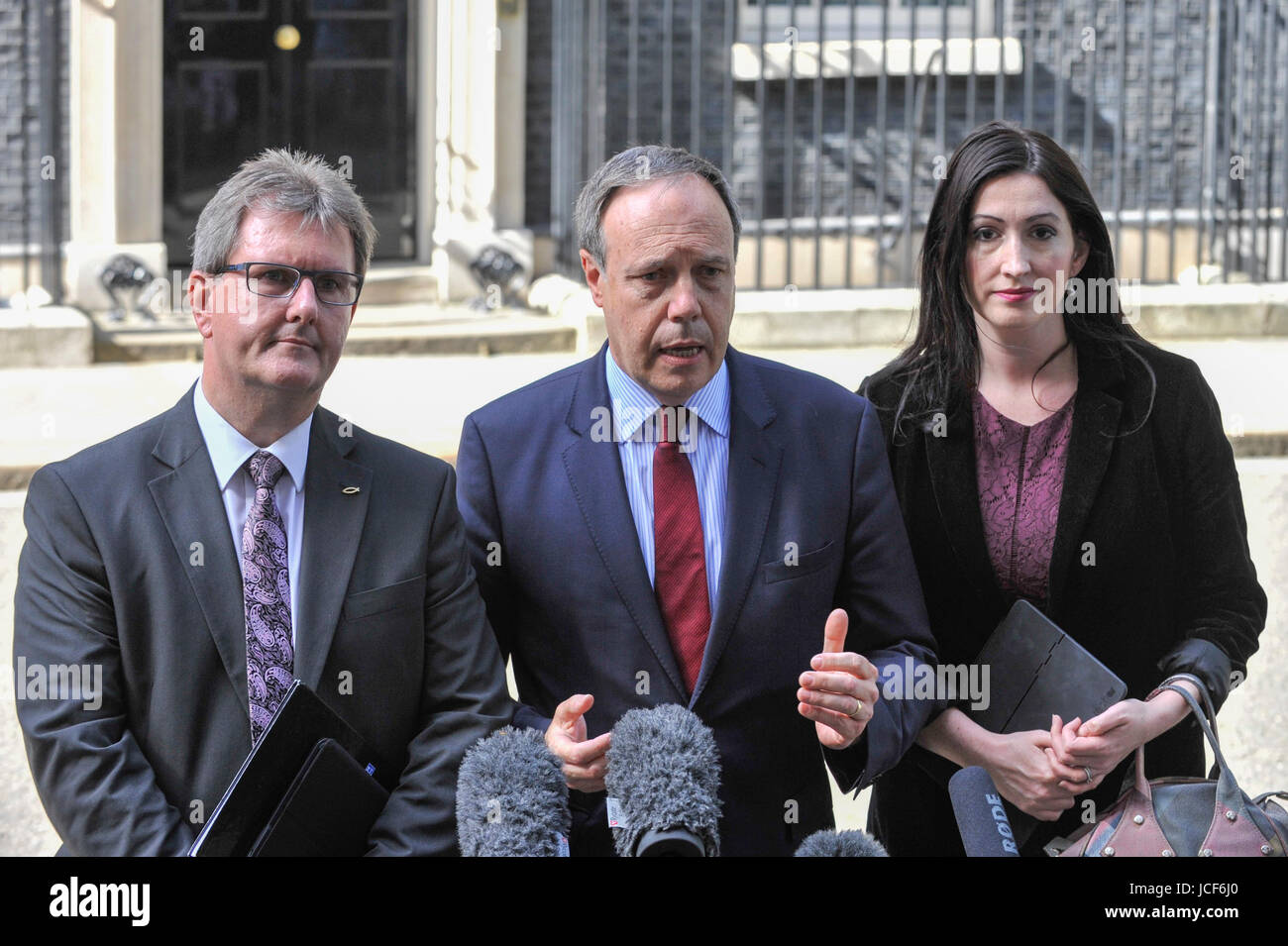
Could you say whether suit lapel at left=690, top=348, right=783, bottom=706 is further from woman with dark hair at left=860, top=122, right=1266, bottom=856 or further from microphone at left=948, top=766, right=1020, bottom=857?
microphone at left=948, top=766, right=1020, bottom=857

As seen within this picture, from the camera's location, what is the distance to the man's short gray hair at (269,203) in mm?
2939

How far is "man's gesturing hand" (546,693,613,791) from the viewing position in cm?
272

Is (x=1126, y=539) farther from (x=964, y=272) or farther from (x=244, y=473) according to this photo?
(x=244, y=473)

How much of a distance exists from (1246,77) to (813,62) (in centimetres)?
305

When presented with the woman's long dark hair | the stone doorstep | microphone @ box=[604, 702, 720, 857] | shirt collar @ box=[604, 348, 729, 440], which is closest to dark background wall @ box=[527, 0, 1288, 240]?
the stone doorstep

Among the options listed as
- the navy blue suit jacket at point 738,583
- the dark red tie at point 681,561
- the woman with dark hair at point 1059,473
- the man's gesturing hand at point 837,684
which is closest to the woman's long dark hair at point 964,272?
the woman with dark hair at point 1059,473

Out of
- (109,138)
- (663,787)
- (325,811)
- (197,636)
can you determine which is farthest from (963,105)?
(663,787)

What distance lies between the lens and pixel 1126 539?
11.1 ft

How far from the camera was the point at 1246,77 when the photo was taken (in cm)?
1239

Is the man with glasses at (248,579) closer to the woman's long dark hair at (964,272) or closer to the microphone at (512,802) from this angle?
the microphone at (512,802)

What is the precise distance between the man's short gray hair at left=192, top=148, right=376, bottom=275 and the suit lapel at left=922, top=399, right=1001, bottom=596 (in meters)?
1.22

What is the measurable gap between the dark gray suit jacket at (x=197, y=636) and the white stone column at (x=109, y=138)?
28.3 feet
